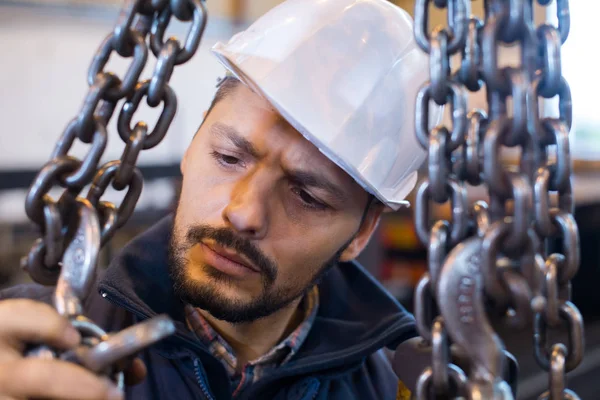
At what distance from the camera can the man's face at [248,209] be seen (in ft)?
3.29

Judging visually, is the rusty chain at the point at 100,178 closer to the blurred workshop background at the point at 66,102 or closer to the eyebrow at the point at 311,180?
the eyebrow at the point at 311,180

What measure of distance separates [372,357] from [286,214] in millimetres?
482

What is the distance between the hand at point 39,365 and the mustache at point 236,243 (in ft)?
1.57

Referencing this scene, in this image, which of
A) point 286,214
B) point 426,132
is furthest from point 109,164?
point 286,214

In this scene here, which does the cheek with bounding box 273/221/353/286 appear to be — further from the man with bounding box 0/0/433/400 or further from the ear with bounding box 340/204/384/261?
the ear with bounding box 340/204/384/261

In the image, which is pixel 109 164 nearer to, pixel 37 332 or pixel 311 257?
pixel 37 332

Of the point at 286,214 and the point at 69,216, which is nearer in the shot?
the point at 69,216

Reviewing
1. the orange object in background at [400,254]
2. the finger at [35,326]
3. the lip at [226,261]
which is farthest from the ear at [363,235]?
the orange object in background at [400,254]

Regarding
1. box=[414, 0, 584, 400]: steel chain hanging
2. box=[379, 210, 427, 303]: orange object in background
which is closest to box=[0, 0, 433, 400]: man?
box=[414, 0, 584, 400]: steel chain hanging

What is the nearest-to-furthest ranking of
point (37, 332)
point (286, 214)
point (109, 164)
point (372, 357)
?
point (37, 332)
point (109, 164)
point (286, 214)
point (372, 357)

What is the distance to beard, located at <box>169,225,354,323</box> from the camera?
1.00 m

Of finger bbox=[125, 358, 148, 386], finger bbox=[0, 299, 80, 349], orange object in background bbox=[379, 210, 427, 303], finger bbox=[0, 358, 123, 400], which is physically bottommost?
orange object in background bbox=[379, 210, 427, 303]

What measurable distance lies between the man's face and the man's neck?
0.12m

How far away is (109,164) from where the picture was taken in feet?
2.04
